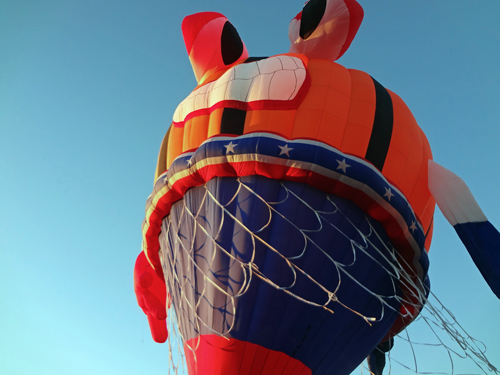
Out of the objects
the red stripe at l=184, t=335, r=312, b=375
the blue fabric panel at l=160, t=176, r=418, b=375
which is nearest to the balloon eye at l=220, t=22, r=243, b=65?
the blue fabric panel at l=160, t=176, r=418, b=375

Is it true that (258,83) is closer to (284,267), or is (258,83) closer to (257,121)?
(257,121)

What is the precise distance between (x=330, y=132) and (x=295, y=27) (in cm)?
267

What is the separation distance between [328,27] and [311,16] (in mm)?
337

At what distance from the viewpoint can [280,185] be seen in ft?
19.9

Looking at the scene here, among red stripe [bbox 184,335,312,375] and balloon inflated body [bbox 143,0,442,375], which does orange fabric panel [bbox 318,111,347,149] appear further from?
red stripe [bbox 184,335,312,375]

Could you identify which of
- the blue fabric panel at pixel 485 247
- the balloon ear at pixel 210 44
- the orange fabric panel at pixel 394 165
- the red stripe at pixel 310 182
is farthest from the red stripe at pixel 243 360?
the balloon ear at pixel 210 44

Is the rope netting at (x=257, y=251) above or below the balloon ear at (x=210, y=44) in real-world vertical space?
below

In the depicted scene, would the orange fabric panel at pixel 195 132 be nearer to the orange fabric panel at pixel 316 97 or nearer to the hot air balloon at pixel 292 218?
the hot air balloon at pixel 292 218

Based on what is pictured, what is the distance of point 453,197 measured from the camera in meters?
6.47

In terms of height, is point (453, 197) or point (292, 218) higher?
point (453, 197)

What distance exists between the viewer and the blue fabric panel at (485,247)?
589cm

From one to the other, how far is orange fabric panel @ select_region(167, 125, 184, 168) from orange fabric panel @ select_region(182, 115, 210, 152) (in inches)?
7.1

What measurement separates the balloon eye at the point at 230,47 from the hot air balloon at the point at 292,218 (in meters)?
0.95

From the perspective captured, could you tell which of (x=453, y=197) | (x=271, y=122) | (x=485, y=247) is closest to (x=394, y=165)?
(x=453, y=197)
